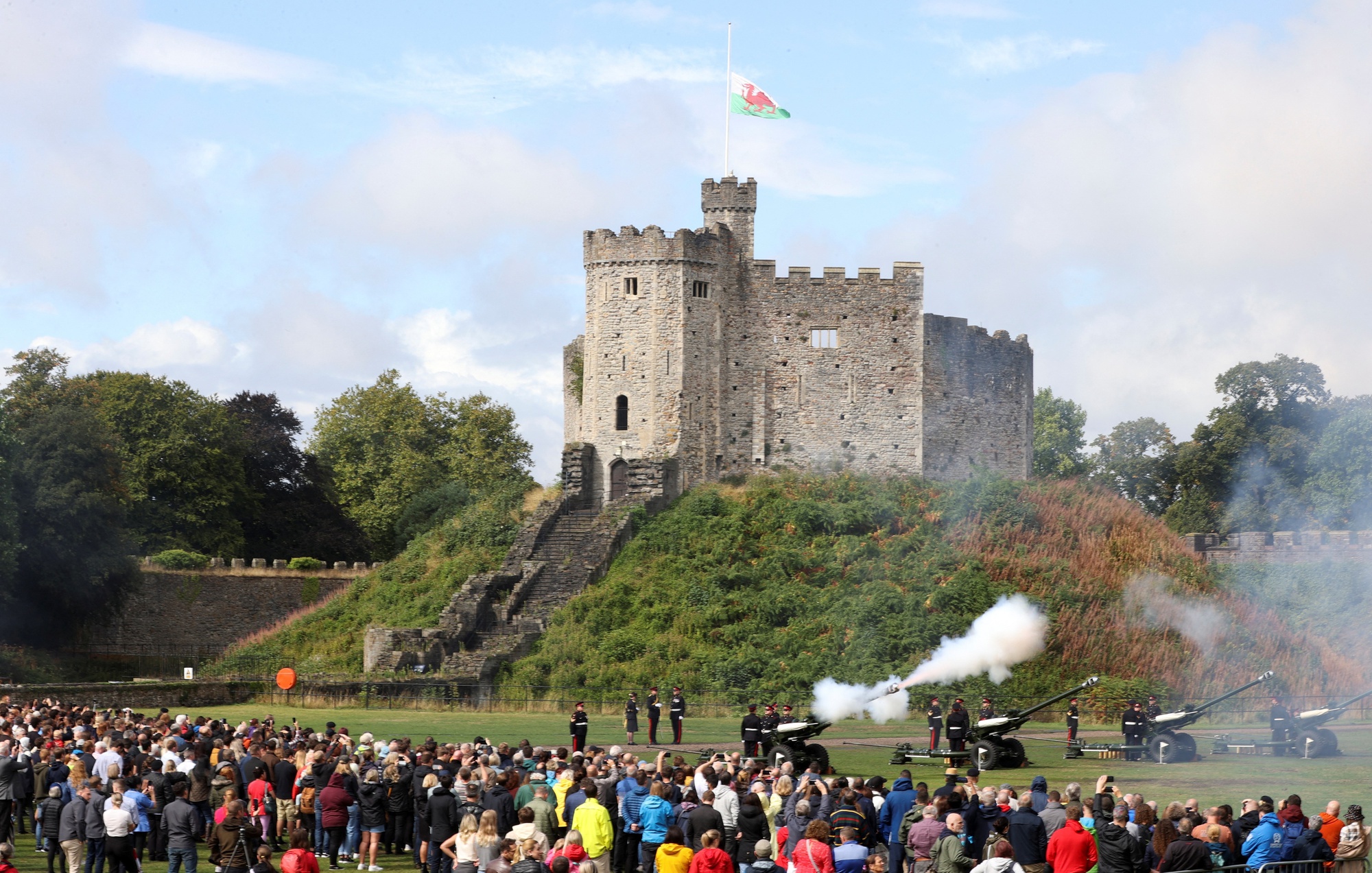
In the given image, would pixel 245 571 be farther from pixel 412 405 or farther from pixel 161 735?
pixel 161 735

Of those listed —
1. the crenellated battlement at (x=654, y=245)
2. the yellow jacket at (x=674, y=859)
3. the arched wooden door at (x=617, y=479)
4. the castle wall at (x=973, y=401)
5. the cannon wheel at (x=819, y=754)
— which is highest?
the crenellated battlement at (x=654, y=245)

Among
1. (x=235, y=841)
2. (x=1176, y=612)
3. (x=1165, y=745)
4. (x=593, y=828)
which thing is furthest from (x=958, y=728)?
(x=1176, y=612)

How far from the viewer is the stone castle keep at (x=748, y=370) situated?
198 ft

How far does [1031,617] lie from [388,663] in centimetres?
1946

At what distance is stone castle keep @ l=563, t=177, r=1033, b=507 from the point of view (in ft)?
198

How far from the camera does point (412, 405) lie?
3718 inches

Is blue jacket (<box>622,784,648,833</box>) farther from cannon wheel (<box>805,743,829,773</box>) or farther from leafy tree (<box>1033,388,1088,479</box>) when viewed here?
leafy tree (<box>1033,388,1088,479</box>)

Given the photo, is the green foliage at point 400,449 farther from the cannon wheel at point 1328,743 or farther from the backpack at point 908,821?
the backpack at point 908,821

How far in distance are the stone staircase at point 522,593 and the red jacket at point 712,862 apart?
32019mm

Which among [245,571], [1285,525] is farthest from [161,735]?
[1285,525]

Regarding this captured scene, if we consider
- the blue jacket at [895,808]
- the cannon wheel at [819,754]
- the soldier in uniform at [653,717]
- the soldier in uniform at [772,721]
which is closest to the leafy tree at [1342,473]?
the soldier in uniform at [653,717]

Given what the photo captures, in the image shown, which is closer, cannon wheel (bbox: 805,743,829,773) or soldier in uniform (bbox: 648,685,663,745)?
cannon wheel (bbox: 805,743,829,773)

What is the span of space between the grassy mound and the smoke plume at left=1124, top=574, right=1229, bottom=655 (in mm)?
387

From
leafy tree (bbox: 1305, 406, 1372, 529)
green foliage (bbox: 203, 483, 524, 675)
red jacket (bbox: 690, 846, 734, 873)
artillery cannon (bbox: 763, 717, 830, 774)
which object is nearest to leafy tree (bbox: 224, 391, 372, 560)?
green foliage (bbox: 203, 483, 524, 675)
